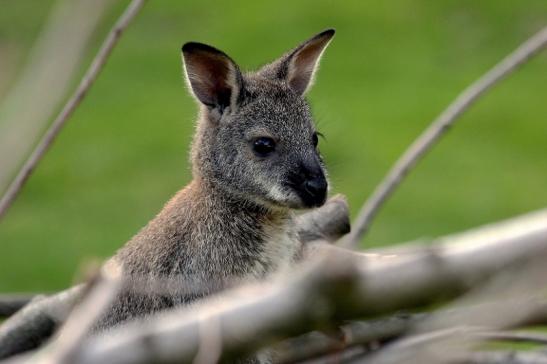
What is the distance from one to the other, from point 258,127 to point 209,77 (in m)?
0.26

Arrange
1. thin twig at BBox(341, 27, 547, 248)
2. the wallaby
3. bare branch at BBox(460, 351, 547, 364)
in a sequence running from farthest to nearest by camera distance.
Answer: the wallaby < thin twig at BBox(341, 27, 547, 248) < bare branch at BBox(460, 351, 547, 364)

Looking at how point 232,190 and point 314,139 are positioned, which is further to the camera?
point 314,139

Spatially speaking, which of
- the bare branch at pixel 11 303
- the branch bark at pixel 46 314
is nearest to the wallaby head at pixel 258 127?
the branch bark at pixel 46 314

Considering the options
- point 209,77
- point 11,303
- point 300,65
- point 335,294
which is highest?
point 300,65

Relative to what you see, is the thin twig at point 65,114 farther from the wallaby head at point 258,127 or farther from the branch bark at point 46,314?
the wallaby head at point 258,127

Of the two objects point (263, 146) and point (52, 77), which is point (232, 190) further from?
point (52, 77)

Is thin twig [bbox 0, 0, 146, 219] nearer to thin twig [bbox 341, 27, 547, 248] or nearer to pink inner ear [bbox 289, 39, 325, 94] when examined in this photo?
thin twig [bbox 341, 27, 547, 248]

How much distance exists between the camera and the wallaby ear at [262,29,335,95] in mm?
4730

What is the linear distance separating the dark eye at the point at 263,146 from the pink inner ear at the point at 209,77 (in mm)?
233

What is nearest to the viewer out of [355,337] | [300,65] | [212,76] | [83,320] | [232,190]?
[83,320]

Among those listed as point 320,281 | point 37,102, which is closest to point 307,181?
point 37,102

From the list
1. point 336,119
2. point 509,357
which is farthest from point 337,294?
point 336,119

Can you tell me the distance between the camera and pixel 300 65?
4.86 metres

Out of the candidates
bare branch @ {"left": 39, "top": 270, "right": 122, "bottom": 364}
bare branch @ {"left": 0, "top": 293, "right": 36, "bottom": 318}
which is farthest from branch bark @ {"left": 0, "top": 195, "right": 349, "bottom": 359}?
bare branch @ {"left": 39, "top": 270, "right": 122, "bottom": 364}
